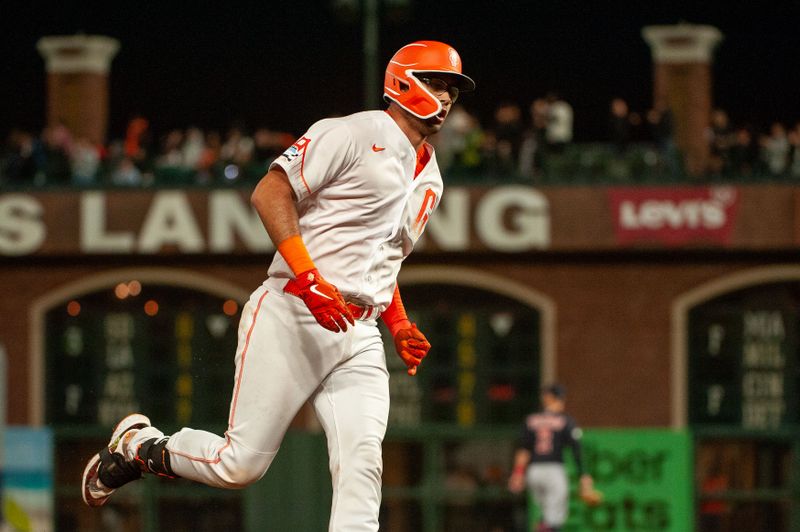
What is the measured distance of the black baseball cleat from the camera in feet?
21.4

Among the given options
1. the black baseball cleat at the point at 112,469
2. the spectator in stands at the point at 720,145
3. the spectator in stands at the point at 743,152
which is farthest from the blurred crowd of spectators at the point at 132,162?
the black baseball cleat at the point at 112,469

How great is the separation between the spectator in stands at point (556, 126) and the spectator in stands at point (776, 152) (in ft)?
7.37

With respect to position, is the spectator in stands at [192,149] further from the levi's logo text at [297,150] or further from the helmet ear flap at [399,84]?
the levi's logo text at [297,150]

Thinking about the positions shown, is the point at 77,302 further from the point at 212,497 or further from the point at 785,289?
the point at 785,289

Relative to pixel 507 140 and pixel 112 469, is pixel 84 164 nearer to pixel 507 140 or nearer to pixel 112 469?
pixel 507 140

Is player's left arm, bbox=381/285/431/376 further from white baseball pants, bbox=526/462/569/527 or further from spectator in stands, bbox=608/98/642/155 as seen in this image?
spectator in stands, bbox=608/98/642/155

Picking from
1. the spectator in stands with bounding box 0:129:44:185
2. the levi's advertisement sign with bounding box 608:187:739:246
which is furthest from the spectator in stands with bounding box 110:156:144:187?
the levi's advertisement sign with bounding box 608:187:739:246

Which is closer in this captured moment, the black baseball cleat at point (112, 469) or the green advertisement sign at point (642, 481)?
the black baseball cleat at point (112, 469)

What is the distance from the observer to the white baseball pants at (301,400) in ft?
19.9

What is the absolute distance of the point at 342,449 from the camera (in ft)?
20.0

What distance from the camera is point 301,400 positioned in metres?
6.12

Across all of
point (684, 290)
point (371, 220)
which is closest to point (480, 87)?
point (684, 290)

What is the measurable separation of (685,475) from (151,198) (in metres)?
6.43

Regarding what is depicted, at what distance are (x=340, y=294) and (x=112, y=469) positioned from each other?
4.34ft
